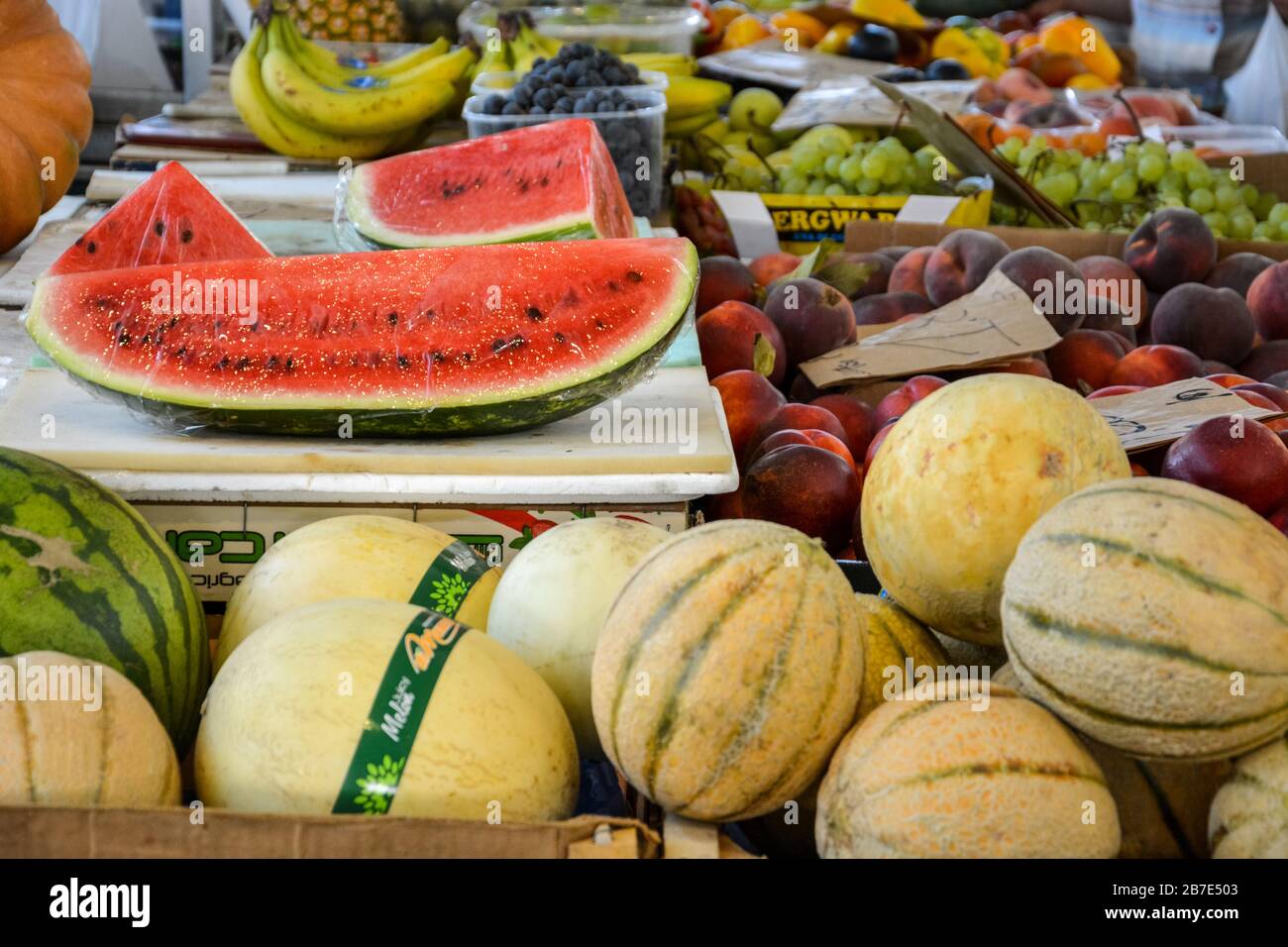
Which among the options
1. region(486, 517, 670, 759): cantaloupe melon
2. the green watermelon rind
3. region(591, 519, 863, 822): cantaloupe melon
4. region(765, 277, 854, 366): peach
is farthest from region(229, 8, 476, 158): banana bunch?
region(591, 519, 863, 822): cantaloupe melon

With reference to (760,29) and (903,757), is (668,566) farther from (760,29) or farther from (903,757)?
(760,29)

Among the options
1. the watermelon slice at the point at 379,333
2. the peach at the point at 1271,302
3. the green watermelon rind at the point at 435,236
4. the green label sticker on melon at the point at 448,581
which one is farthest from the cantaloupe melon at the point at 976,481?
the peach at the point at 1271,302

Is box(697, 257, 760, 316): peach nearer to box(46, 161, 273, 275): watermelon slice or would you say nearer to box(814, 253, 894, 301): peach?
box(814, 253, 894, 301): peach

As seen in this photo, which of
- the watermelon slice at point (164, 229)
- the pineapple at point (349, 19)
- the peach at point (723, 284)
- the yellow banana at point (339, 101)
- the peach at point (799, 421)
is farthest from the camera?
the pineapple at point (349, 19)

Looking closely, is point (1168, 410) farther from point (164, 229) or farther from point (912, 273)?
point (164, 229)

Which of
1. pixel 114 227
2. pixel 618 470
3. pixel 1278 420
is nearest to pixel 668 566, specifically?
pixel 618 470

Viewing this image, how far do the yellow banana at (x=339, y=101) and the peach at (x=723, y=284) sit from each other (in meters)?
1.54

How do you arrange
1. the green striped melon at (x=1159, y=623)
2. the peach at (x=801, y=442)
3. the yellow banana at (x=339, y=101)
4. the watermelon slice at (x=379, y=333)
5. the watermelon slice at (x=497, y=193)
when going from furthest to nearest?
the yellow banana at (x=339, y=101) < the watermelon slice at (x=497, y=193) < the peach at (x=801, y=442) < the watermelon slice at (x=379, y=333) < the green striped melon at (x=1159, y=623)

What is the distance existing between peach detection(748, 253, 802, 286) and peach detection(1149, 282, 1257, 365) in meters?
0.84

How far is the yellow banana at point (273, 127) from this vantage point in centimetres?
374

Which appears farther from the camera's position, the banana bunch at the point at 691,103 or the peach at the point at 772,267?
the banana bunch at the point at 691,103

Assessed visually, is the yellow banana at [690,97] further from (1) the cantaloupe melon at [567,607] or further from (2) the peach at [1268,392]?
(1) the cantaloupe melon at [567,607]

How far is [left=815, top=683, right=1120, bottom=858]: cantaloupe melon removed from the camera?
99cm

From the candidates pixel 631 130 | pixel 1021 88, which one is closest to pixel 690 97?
pixel 631 130
